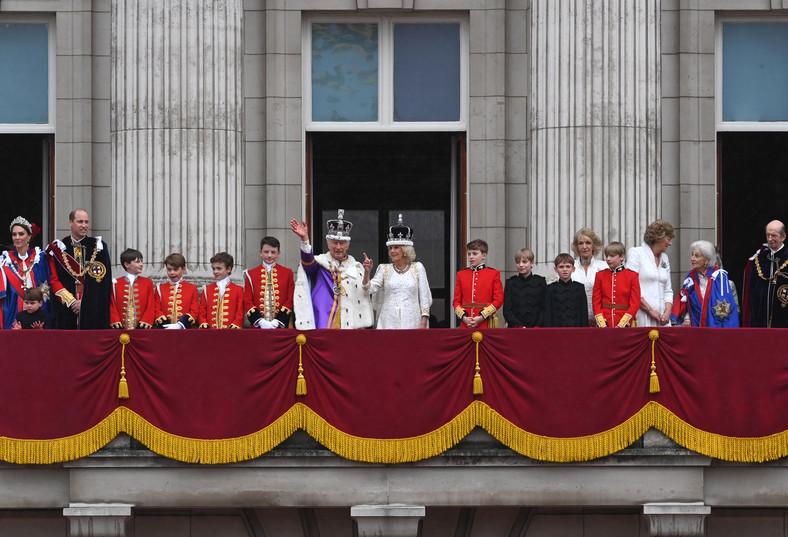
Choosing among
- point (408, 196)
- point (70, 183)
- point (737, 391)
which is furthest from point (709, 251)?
point (70, 183)

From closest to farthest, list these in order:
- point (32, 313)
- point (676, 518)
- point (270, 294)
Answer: point (676, 518), point (32, 313), point (270, 294)

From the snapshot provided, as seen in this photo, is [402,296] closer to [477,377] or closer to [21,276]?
[477,377]

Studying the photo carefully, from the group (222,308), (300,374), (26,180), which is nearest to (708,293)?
(300,374)

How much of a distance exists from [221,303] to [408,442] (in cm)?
327

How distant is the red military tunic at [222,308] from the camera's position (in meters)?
20.0

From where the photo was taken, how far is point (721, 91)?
23062 millimetres

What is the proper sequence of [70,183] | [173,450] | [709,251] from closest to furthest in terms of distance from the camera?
[173,450]
[709,251]
[70,183]

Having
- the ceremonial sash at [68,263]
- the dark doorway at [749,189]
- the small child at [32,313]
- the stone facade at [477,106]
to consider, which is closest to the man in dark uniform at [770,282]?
the stone facade at [477,106]

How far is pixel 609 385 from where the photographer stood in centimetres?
1839

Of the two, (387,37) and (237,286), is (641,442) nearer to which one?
(237,286)

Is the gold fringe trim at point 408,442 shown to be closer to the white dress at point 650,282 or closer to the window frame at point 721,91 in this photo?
the white dress at point 650,282

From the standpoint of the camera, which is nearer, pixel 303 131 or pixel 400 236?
pixel 400 236

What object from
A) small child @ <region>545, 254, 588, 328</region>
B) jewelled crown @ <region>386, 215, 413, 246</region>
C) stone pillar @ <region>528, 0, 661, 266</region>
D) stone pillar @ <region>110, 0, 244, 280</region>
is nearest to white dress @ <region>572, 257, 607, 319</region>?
small child @ <region>545, 254, 588, 328</region>

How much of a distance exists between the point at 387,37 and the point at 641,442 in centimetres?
760
